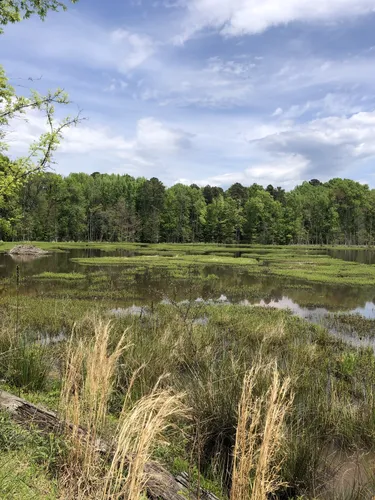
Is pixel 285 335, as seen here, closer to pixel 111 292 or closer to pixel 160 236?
pixel 111 292

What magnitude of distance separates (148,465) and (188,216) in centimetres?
10397

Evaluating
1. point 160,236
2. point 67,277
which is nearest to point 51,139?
point 67,277

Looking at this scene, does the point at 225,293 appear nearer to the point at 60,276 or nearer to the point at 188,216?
the point at 60,276

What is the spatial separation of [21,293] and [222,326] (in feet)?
44.1

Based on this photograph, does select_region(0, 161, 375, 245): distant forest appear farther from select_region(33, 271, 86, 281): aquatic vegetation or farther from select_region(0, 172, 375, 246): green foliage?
select_region(33, 271, 86, 281): aquatic vegetation

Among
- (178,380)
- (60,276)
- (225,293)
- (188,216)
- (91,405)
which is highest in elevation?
(188,216)

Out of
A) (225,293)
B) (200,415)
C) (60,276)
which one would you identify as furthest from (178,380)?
(60,276)

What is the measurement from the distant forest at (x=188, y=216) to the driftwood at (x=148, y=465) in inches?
3518

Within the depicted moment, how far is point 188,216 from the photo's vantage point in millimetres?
107062

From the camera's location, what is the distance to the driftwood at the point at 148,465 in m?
3.62

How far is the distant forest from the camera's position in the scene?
94250 mm

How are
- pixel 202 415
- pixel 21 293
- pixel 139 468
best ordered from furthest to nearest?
pixel 21 293 → pixel 202 415 → pixel 139 468

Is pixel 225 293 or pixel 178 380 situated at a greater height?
pixel 178 380

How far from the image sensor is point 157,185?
350 feet
